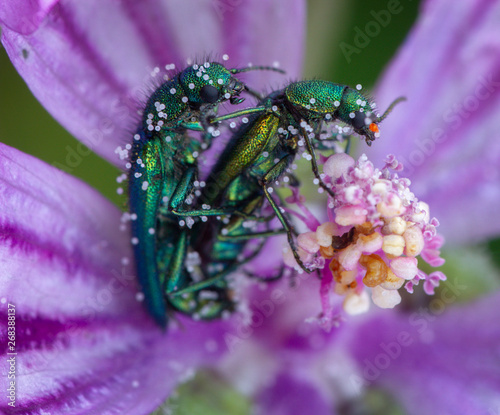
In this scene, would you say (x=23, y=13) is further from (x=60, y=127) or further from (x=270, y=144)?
(x=60, y=127)

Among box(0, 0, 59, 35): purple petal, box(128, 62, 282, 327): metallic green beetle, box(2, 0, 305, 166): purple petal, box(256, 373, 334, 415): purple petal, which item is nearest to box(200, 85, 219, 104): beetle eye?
box(128, 62, 282, 327): metallic green beetle

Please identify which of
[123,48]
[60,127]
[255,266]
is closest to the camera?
[123,48]

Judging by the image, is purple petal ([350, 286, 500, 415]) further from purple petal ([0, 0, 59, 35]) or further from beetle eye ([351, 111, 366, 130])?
purple petal ([0, 0, 59, 35])

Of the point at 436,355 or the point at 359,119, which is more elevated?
the point at 359,119

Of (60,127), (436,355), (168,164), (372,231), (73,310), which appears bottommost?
(436,355)

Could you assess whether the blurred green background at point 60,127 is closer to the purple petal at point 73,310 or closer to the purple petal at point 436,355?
the purple petal at point 73,310

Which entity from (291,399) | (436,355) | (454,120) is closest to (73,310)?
(291,399)

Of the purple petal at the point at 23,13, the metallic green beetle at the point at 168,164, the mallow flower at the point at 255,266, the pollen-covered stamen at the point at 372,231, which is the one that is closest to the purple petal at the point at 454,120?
the mallow flower at the point at 255,266

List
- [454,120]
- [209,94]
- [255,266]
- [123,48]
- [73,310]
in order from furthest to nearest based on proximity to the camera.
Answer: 1. [454,120]
2. [255,266]
3. [123,48]
4. [73,310]
5. [209,94]
